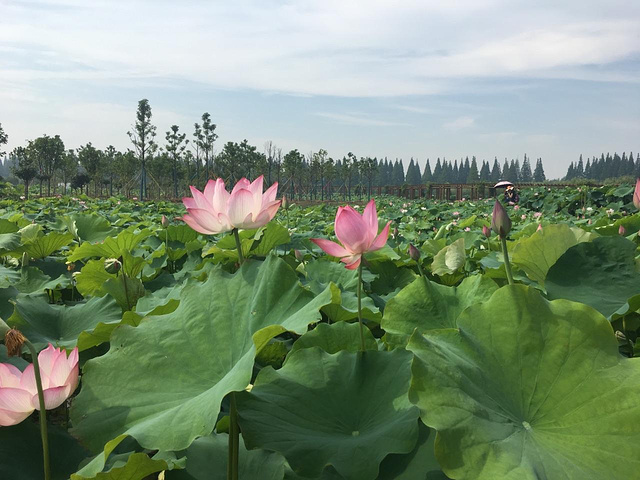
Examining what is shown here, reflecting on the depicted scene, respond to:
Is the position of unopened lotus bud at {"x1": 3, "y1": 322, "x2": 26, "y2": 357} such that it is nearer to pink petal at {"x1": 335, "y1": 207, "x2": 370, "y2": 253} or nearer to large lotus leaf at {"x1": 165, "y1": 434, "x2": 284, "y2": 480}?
large lotus leaf at {"x1": 165, "y1": 434, "x2": 284, "y2": 480}

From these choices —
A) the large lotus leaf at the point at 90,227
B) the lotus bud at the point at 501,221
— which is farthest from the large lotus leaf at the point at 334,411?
the large lotus leaf at the point at 90,227

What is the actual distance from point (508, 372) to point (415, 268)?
1.27 meters

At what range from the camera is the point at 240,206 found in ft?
2.88

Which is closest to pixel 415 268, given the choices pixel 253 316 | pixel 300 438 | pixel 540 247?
pixel 540 247

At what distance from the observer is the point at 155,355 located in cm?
69

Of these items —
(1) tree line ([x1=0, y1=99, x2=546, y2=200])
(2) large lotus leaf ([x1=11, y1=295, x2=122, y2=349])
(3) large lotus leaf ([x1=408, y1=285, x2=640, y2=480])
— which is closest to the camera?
(3) large lotus leaf ([x1=408, y1=285, x2=640, y2=480])

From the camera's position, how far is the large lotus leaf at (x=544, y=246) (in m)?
0.95

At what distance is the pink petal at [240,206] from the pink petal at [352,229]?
7.5 inches

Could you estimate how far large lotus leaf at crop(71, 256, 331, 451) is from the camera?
1.83ft

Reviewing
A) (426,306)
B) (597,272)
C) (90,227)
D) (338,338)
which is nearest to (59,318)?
(338,338)

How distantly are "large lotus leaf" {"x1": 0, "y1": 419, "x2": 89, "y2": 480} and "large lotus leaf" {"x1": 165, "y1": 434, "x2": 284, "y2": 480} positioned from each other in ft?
0.55

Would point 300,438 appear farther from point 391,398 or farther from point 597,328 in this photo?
point 597,328

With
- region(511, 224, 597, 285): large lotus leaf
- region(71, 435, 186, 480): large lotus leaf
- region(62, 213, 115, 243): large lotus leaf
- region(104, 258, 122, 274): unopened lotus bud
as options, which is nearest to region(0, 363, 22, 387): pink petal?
region(71, 435, 186, 480): large lotus leaf

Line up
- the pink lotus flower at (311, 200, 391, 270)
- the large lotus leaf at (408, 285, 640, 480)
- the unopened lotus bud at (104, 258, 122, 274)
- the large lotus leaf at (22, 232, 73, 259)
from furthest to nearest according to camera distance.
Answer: the large lotus leaf at (22, 232, 73, 259)
the unopened lotus bud at (104, 258, 122, 274)
the pink lotus flower at (311, 200, 391, 270)
the large lotus leaf at (408, 285, 640, 480)
